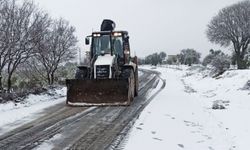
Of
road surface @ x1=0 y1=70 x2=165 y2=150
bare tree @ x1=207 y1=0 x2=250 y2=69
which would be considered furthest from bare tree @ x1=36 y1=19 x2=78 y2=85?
bare tree @ x1=207 y1=0 x2=250 y2=69

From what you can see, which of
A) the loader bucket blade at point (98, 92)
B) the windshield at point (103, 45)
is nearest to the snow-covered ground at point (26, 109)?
the loader bucket blade at point (98, 92)

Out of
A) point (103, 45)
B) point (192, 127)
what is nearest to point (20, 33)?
point (103, 45)

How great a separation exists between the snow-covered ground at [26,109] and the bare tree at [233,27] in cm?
4335

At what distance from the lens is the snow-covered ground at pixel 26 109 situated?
11.6 m

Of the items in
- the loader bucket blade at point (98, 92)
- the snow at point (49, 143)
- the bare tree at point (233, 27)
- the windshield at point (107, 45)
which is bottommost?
the snow at point (49, 143)

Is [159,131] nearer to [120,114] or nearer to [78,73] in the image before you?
[120,114]

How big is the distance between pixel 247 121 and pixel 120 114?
13.2ft

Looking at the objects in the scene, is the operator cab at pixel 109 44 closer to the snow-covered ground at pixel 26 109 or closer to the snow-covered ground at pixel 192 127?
the snow-covered ground at pixel 26 109

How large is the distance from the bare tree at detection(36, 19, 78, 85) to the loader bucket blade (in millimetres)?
8376

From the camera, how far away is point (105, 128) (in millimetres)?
10609

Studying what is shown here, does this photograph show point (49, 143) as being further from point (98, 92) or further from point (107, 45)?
point (107, 45)

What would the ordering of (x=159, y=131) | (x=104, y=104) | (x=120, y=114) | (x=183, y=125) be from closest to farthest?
(x=159, y=131)
(x=183, y=125)
(x=120, y=114)
(x=104, y=104)

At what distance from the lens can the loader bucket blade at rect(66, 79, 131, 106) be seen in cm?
1566

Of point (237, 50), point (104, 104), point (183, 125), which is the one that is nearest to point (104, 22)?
point (104, 104)
